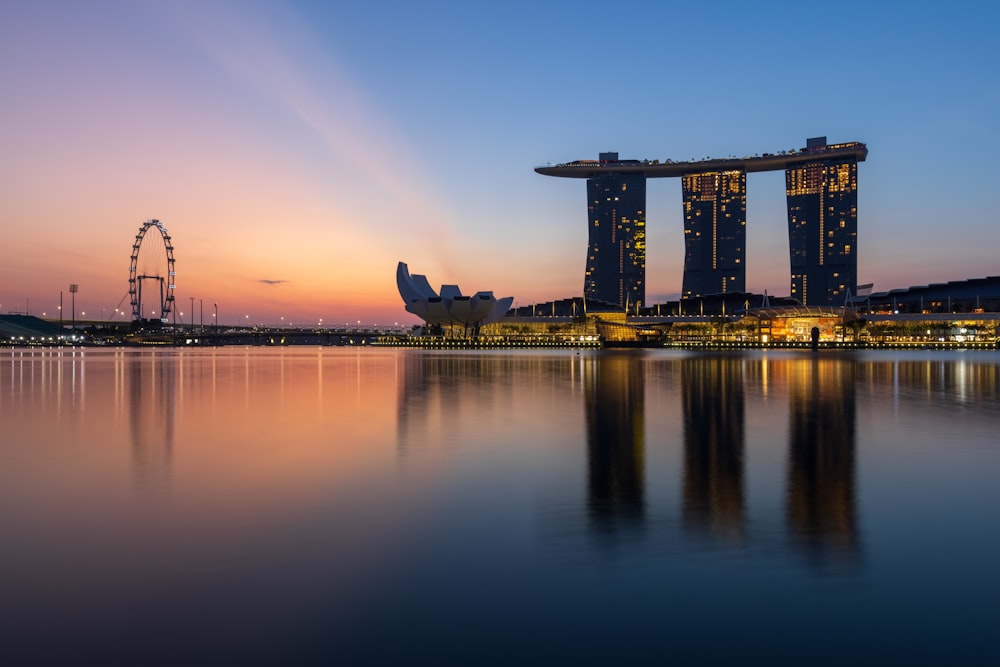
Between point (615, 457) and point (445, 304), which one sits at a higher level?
point (445, 304)

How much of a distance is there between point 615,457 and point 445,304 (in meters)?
160

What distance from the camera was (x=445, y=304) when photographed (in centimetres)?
17350

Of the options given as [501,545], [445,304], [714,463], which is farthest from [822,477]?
[445,304]

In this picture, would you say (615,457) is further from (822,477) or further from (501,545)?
(501,545)

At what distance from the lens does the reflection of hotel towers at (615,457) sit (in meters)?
9.50

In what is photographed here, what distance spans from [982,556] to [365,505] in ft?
21.8

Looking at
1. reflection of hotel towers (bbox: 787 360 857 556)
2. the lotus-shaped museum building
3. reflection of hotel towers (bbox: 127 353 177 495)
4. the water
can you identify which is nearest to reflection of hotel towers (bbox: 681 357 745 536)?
the water

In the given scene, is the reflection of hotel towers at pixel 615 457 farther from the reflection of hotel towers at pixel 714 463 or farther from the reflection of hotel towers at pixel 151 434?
the reflection of hotel towers at pixel 151 434

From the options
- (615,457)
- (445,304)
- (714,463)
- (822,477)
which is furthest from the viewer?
(445,304)

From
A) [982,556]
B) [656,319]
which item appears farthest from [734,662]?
[656,319]

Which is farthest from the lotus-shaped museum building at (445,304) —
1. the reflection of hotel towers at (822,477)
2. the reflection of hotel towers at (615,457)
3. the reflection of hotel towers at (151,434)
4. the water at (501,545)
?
the water at (501,545)

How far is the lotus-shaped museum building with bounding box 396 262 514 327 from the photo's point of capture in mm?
170875

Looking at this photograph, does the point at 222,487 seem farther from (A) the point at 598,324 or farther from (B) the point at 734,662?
(A) the point at 598,324

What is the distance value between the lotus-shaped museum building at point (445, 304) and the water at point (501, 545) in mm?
152777
